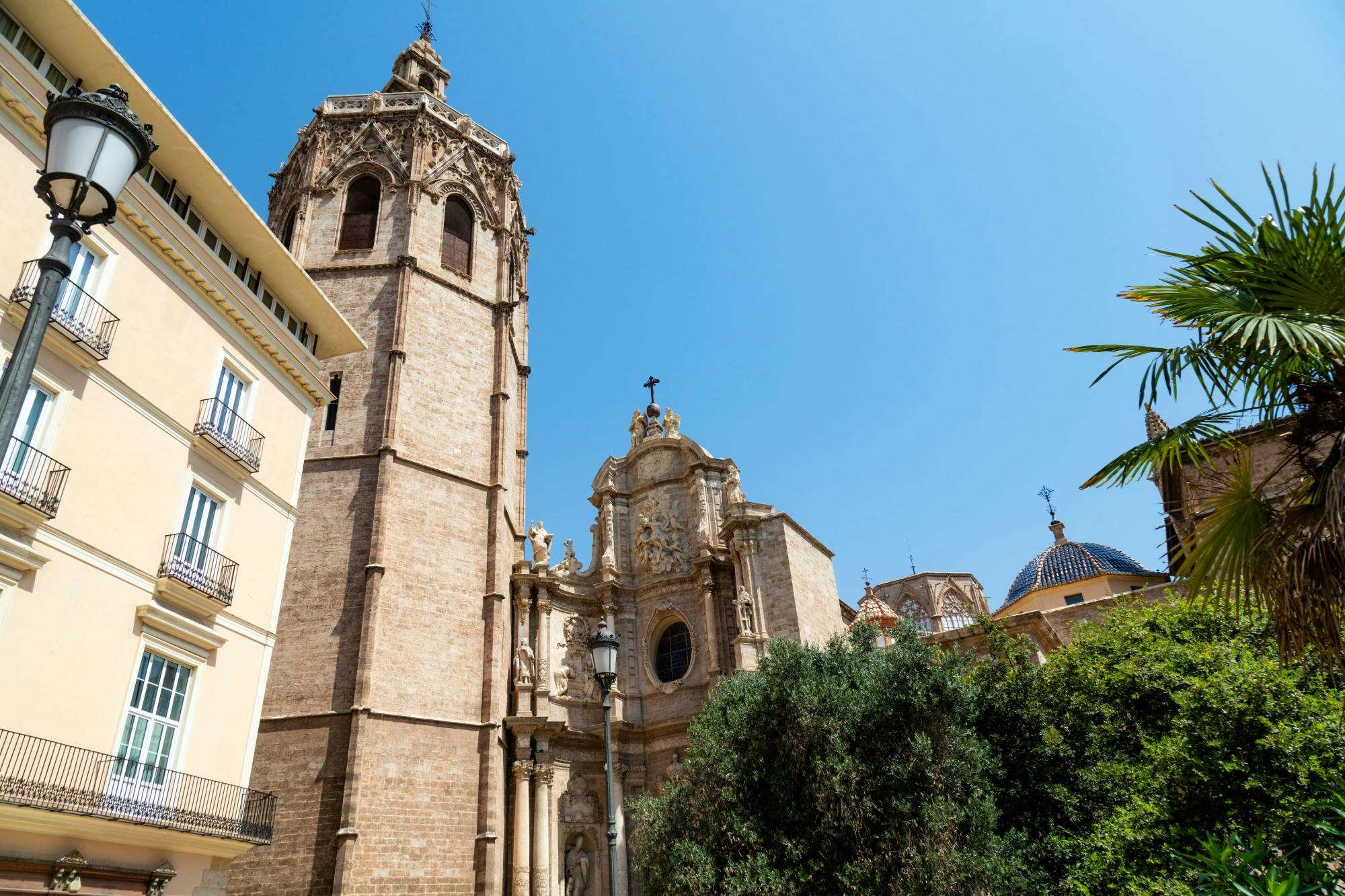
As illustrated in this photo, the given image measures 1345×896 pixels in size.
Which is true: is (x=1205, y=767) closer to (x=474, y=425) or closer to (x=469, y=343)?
(x=474, y=425)

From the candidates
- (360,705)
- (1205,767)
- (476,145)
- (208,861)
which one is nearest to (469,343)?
(476,145)

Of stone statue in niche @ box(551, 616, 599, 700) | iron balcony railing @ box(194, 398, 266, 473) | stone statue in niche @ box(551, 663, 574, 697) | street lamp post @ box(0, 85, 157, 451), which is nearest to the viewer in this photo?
street lamp post @ box(0, 85, 157, 451)

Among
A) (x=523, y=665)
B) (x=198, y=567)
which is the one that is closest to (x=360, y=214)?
(x=523, y=665)

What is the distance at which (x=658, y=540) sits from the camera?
24203 millimetres

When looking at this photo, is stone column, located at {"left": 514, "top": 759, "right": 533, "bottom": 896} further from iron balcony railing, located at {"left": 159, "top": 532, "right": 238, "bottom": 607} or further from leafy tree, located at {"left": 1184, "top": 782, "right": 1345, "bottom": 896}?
leafy tree, located at {"left": 1184, "top": 782, "right": 1345, "bottom": 896}

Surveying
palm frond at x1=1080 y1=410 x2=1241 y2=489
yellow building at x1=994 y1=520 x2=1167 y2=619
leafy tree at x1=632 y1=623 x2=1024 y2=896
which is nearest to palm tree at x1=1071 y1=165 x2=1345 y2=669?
palm frond at x1=1080 y1=410 x2=1241 y2=489

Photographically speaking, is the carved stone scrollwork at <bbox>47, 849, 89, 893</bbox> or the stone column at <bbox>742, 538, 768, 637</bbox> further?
the stone column at <bbox>742, 538, 768, 637</bbox>

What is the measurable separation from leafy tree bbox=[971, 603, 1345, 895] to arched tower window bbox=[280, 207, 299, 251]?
19.8 metres

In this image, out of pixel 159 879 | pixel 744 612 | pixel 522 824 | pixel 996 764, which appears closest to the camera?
pixel 159 879

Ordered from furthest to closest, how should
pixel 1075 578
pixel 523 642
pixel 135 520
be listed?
pixel 1075 578, pixel 523 642, pixel 135 520

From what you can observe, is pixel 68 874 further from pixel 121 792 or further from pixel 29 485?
pixel 29 485

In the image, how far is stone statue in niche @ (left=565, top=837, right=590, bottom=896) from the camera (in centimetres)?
1952

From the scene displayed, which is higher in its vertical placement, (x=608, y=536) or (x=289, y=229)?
(x=289, y=229)

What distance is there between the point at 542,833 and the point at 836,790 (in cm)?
874
